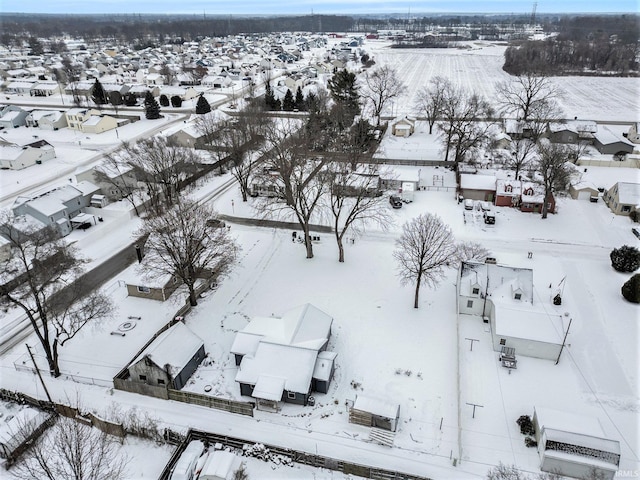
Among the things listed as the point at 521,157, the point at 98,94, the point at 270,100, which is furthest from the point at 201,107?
the point at 521,157

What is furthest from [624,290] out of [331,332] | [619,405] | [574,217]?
[331,332]

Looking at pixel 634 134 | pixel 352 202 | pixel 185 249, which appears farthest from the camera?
pixel 634 134

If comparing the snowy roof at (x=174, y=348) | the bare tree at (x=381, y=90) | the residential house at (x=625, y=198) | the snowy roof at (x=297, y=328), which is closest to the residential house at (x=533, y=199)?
the residential house at (x=625, y=198)

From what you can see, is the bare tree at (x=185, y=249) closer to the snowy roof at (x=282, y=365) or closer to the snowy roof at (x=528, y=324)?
the snowy roof at (x=282, y=365)

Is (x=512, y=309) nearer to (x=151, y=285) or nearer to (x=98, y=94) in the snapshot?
(x=151, y=285)

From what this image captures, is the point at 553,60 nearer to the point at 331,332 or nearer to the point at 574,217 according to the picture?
the point at 574,217

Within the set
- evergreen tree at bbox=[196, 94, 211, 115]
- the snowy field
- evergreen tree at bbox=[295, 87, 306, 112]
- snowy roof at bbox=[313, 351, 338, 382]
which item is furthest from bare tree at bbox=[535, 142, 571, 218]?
evergreen tree at bbox=[196, 94, 211, 115]
